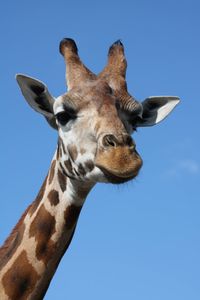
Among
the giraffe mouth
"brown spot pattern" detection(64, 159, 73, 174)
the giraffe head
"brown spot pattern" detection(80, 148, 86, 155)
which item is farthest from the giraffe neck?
the giraffe mouth

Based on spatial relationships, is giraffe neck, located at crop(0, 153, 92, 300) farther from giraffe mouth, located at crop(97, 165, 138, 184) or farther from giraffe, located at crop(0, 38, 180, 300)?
giraffe mouth, located at crop(97, 165, 138, 184)

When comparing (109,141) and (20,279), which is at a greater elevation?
(109,141)

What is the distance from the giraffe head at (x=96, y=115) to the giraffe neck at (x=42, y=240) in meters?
0.30

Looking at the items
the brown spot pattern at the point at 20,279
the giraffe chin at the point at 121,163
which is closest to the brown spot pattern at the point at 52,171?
the brown spot pattern at the point at 20,279

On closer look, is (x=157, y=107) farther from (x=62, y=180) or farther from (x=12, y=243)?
(x=12, y=243)

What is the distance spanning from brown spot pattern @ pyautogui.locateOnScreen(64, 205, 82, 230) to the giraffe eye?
1.16 meters

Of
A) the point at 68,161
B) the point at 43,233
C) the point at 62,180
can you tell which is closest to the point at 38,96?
the point at 68,161

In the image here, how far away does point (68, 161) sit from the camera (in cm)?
800

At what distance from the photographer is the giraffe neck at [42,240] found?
7.59 meters

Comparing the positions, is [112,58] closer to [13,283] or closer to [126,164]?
[126,164]

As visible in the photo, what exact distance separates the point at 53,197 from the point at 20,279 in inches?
48.6

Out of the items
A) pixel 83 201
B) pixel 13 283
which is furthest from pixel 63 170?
pixel 13 283

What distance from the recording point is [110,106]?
24.9 feet

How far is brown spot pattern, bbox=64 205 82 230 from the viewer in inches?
312
